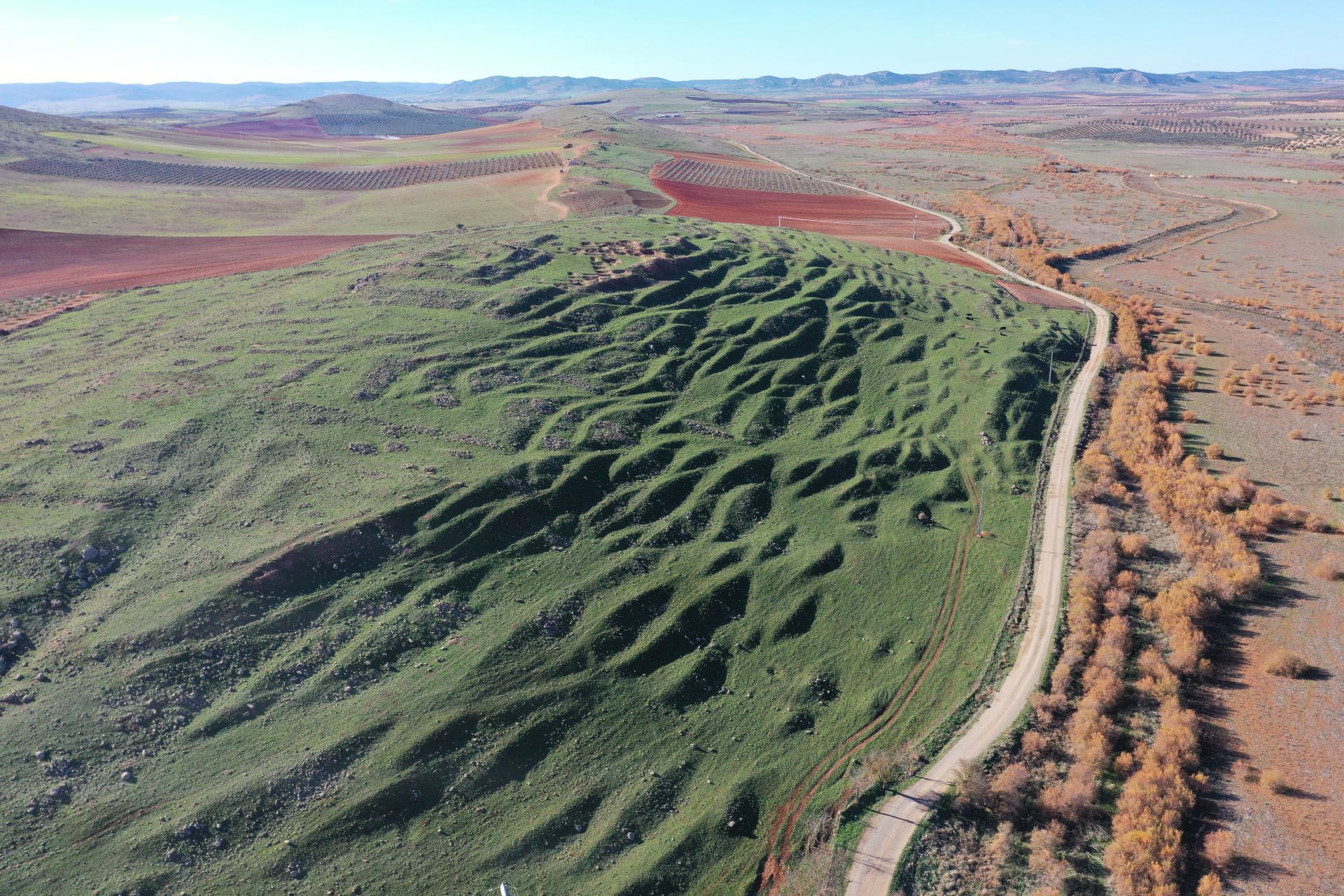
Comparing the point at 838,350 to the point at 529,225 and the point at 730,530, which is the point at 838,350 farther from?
the point at 529,225

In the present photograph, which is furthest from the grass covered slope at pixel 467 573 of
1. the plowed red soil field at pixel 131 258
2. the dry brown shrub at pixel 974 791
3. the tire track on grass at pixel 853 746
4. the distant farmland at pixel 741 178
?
the distant farmland at pixel 741 178

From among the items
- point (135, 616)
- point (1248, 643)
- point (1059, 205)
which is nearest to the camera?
point (135, 616)

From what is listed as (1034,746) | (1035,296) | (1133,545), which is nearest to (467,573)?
(1034,746)

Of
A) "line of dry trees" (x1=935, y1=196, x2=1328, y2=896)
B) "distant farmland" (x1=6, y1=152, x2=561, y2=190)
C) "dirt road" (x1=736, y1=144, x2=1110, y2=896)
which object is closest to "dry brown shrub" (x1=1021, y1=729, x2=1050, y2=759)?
"line of dry trees" (x1=935, y1=196, x2=1328, y2=896)

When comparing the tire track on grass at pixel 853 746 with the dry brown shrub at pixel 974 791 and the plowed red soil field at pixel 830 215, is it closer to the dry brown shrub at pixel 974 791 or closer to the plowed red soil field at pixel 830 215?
the dry brown shrub at pixel 974 791

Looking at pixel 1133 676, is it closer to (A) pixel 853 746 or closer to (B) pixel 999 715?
(B) pixel 999 715

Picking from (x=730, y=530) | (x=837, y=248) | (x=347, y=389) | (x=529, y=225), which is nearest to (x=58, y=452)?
(x=347, y=389)

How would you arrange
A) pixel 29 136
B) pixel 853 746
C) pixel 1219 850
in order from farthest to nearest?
pixel 29 136
pixel 853 746
pixel 1219 850
